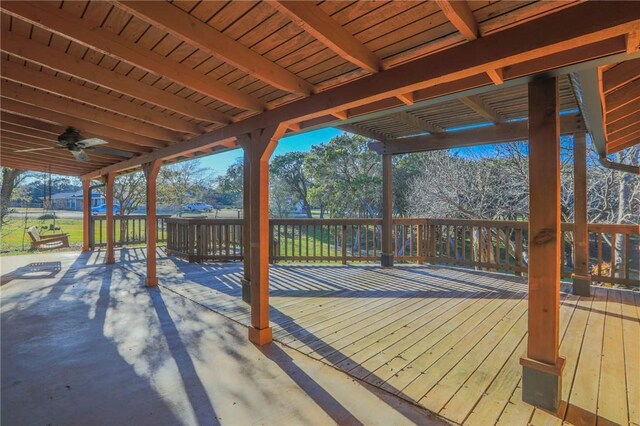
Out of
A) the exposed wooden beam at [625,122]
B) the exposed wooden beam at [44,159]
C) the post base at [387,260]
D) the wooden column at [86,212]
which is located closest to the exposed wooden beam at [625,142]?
the exposed wooden beam at [625,122]

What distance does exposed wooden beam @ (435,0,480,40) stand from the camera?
1.35 metres

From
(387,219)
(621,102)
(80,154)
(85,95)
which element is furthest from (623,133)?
(80,154)

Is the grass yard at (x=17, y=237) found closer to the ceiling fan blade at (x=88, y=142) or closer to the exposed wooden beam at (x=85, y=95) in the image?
the ceiling fan blade at (x=88, y=142)

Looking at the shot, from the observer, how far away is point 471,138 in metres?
5.12

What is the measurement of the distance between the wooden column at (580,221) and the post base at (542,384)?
2.99m

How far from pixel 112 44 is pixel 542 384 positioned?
345cm

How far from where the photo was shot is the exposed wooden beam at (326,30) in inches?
57.5

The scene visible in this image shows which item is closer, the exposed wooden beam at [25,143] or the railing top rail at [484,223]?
the exposed wooden beam at [25,143]

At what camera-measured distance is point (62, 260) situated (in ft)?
24.3

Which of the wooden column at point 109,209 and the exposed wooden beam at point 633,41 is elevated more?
the exposed wooden beam at point 633,41

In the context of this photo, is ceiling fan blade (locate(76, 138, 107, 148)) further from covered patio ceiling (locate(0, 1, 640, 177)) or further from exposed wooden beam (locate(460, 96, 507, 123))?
exposed wooden beam (locate(460, 96, 507, 123))

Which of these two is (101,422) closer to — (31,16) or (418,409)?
(418,409)

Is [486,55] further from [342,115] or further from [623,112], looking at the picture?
[623,112]

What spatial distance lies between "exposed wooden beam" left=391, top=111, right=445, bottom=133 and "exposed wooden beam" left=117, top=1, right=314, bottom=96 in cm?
252
